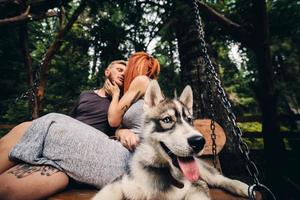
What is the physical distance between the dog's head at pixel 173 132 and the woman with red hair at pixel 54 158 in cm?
33

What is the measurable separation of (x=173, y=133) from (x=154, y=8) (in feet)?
21.7

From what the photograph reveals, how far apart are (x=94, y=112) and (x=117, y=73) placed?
606 millimetres

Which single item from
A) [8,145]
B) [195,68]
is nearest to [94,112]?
[8,145]

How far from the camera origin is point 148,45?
7.62 m

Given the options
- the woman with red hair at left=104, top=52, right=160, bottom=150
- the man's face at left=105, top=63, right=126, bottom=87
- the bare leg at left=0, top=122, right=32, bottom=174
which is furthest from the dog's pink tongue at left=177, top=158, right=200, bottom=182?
the man's face at left=105, top=63, right=126, bottom=87

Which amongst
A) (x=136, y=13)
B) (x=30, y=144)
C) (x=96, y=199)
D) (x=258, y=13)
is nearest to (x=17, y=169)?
(x=30, y=144)

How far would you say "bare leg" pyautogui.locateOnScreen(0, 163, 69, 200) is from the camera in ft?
5.86

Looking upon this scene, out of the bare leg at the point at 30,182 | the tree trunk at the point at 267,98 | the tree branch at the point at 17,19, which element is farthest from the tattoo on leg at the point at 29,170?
the tree trunk at the point at 267,98

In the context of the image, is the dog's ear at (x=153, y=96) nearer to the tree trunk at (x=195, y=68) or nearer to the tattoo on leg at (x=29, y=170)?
the tattoo on leg at (x=29, y=170)

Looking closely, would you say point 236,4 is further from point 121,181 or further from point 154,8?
point 121,181

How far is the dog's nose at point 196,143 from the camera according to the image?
1.74 metres

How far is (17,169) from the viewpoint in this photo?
6.33ft

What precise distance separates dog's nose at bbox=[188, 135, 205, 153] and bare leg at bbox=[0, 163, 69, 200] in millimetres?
980

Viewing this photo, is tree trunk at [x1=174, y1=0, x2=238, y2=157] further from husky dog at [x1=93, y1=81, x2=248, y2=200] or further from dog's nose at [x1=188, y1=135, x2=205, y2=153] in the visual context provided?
dog's nose at [x1=188, y1=135, x2=205, y2=153]
